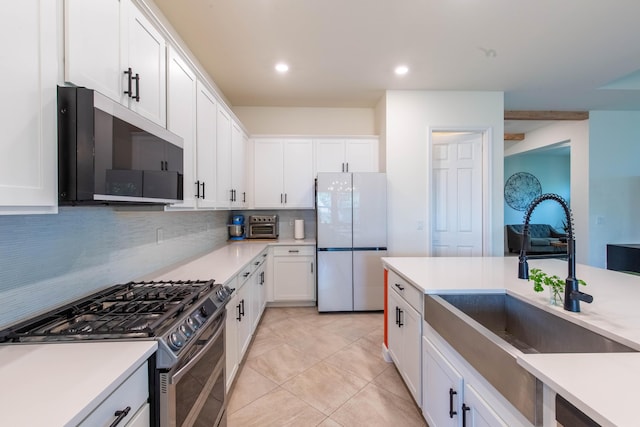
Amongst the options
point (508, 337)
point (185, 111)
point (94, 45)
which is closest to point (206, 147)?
point (185, 111)

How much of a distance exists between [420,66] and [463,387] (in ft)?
Answer: 9.91

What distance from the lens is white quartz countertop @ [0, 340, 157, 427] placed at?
641 millimetres

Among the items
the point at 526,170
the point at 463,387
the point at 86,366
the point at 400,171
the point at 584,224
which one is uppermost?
the point at 526,170

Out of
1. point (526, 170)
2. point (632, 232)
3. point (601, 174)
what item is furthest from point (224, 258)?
point (526, 170)

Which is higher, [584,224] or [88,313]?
[584,224]

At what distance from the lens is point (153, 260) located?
6.69ft

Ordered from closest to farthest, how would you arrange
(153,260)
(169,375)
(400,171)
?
(169,375)
(153,260)
(400,171)

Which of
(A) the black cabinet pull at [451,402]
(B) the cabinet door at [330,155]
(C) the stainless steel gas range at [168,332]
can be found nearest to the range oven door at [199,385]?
(C) the stainless steel gas range at [168,332]

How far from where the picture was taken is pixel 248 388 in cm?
210

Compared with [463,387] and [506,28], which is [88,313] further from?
[506,28]

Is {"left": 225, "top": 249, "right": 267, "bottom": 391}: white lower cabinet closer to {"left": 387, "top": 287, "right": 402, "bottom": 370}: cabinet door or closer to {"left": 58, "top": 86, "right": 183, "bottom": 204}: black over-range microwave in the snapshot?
{"left": 58, "top": 86, "right": 183, "bottom": 204}: black over-range microwave

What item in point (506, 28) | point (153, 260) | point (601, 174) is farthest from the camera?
point (601, 174)

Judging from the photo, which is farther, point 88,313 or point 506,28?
point 506,28

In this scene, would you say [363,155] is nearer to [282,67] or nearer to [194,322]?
[282,67]
